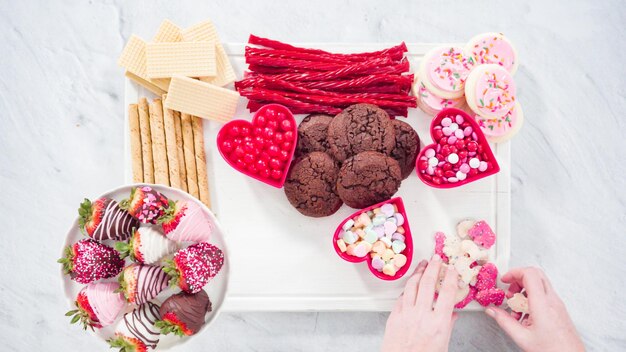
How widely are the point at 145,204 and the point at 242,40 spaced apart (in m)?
0.95

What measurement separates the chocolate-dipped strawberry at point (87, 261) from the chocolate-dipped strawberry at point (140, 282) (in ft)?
0.22

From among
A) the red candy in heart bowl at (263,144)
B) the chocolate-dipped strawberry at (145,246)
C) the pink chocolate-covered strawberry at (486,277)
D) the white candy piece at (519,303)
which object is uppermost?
the red candy in heart bowl at (263,144)

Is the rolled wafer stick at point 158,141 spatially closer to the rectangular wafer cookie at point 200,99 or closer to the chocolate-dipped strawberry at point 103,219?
the rectangular wafer cookie at point 200,99

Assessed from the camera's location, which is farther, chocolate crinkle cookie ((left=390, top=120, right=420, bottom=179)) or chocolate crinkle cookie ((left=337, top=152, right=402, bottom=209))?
chocolate crinkle cookie ((left=390, top=120, right=420, bottom=179))

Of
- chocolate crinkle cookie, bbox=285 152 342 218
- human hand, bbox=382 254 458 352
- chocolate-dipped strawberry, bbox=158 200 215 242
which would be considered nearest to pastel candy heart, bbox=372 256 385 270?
human hand, bbox=382 254 458 352

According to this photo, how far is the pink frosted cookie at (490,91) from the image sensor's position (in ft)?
5.52

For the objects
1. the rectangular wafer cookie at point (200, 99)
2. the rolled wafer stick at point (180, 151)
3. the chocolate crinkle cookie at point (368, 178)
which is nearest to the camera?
the chocolate crinkle cookie at point (368, 178)

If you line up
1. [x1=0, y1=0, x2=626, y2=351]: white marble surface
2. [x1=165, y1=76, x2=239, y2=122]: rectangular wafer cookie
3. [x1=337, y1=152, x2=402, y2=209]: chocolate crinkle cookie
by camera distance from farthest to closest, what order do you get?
[x1=0, y1=0, x2=626, y2=351]: white marble surface < [x1=165, y1=76, x2=239, y2=122]: rectangular wafer cookie < [x1=337, y1=152, x2=402, y2=209]: chocolate crinkle cookie

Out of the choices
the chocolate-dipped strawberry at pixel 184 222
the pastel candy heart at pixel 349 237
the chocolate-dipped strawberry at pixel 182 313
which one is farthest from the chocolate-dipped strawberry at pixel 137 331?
the pastel candy heart at pixel 349 237

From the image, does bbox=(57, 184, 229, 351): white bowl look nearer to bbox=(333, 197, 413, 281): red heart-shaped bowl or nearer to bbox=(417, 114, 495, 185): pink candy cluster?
bbox=(333, 197, 413, 281): red heart-shaped bowl

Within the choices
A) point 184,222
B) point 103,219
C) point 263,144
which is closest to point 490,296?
point 263,144

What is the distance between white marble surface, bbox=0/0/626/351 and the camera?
6.89ft

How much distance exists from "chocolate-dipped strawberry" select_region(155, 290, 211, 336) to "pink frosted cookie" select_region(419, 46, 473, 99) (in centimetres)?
107

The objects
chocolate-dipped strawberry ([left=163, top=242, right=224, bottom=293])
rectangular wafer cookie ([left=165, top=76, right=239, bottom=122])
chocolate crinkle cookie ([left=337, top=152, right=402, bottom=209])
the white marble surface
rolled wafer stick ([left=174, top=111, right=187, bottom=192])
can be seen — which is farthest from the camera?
the white marble surface
